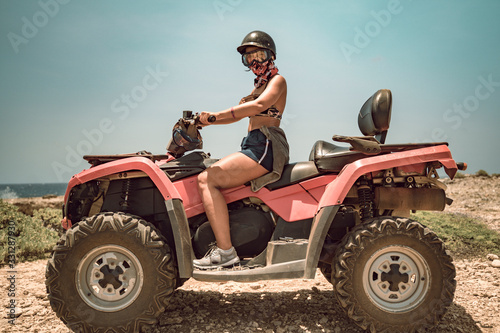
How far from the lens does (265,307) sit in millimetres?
4594

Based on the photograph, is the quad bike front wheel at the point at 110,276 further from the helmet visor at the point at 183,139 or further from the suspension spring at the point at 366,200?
the suspension spring at the point at 366,200

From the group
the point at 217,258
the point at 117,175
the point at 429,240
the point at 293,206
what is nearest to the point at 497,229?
the point at 429,240

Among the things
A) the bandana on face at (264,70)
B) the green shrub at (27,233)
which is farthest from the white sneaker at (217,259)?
the green shrub at (27,233)

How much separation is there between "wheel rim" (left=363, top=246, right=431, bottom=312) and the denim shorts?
1.40 m

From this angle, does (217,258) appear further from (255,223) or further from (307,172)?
(307,172)

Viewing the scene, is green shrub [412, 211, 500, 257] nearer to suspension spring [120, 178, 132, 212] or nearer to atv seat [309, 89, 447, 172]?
atv seat [309, 89, 447, 172]

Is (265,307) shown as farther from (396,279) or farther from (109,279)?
(109,279)

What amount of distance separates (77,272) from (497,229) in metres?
10.3

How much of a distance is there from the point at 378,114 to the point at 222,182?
1798 millimetres

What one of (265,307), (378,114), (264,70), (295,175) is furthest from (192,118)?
(265,307)

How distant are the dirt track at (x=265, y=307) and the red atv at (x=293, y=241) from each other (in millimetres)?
565

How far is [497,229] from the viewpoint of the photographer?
32.4 ft

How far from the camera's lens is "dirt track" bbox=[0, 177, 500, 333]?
3.99 m

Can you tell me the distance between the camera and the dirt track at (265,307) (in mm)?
3990
